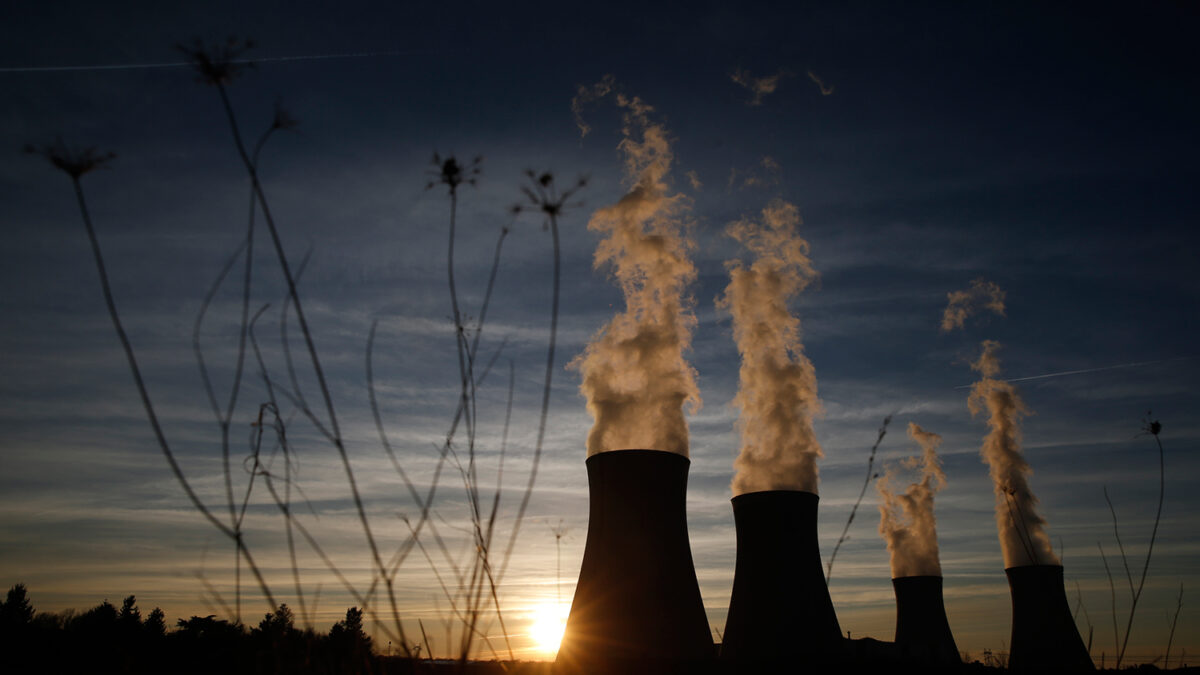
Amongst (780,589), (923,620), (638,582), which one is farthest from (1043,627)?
(638,582)

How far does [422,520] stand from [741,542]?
1387 cm

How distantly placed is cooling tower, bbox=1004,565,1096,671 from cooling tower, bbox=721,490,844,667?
6.97m

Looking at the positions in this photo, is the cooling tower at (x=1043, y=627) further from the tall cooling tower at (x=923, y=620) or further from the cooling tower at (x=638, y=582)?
the cooling tower at (x=638, y=582)

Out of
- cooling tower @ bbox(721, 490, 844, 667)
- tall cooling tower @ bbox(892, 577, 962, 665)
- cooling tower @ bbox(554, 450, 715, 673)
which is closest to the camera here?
cooling tower @ bbox(554, 450, 715, 673)

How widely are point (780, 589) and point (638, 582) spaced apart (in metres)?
3.39

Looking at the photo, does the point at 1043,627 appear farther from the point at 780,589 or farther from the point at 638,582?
the point at 638,582

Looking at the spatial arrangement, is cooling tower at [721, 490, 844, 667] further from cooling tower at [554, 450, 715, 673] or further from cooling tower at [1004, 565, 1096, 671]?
cooling tower at [1004, 565, 1096, 671]

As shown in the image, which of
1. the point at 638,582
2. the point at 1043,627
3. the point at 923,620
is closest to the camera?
the point at 638,582

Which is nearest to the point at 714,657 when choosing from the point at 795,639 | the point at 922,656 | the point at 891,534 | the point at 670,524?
the point at 670,524

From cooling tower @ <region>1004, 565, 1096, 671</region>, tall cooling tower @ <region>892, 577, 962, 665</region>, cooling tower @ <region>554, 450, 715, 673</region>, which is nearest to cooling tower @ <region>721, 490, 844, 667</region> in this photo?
cooling tower @ <region>554, 450, 715, 673</region>

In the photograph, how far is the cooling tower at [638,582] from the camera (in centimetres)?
1133

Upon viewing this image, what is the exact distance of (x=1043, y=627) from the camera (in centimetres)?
1770

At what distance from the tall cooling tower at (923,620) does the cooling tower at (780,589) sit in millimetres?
10339

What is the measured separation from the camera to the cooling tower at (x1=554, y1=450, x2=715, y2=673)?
37.2ft
